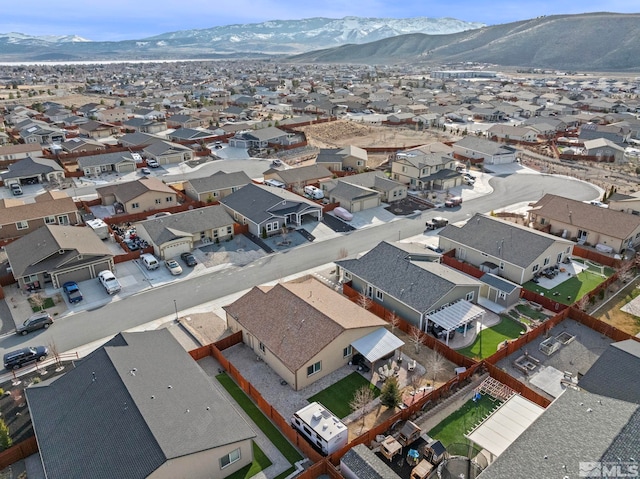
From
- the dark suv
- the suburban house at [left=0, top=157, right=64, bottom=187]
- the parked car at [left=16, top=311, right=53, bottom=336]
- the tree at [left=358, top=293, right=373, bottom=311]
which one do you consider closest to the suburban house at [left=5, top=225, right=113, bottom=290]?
the parked car at [left=16, top=311, right=53, bottom=336]

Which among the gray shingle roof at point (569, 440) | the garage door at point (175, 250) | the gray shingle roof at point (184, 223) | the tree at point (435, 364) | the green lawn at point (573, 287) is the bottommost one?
the tree at point (435, 364)

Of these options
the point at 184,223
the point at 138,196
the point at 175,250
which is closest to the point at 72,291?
the point at 175,250

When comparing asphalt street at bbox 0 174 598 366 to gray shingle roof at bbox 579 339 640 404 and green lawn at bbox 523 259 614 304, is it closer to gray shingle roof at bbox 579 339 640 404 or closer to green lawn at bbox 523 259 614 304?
green lawn at bbox 523 259 614 304

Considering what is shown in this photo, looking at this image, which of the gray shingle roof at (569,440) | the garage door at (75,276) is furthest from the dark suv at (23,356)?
the gray shingle roof at (569,440)

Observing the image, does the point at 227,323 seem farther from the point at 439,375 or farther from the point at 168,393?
the point at 439,375

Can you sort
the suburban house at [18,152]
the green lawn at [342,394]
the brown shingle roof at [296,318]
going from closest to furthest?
the green lawn at [342,394] < the brown shingle roof at [296,318] < the suburban house at [18,152]

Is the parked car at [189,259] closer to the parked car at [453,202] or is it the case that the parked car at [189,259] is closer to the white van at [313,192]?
the white van at [313,192]
